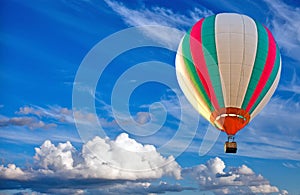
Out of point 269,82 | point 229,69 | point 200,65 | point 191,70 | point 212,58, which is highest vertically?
point 212,58

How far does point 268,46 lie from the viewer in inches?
2126

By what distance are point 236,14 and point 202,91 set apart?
967 centimetres

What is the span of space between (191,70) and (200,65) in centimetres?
157

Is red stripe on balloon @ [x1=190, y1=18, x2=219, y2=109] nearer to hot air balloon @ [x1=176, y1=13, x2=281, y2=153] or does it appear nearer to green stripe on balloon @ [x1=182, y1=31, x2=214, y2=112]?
hot air balloon @ [x1=176, y1=13, x2=281, y2=153]

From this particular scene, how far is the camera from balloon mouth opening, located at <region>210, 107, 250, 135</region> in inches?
2009

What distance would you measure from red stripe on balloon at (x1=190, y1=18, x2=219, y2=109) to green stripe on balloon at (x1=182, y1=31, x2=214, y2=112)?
454mm

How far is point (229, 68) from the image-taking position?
5131 centimetres

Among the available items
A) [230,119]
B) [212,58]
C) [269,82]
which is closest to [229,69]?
[212,58]

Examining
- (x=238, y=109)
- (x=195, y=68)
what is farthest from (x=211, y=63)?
(x=238, y=109)

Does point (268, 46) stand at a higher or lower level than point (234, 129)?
higher

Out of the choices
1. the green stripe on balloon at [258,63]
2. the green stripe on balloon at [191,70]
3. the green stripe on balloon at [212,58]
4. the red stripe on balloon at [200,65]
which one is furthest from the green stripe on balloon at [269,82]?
the green stripe on balloon at [191,70]

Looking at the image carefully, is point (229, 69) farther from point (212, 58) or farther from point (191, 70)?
point (191, 70)

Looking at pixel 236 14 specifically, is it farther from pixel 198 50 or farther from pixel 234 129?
pixel 234 129

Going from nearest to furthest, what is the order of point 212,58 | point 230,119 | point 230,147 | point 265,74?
1. point 230,147
2. point 230,119
3. point 212,58
4. point 265,74
